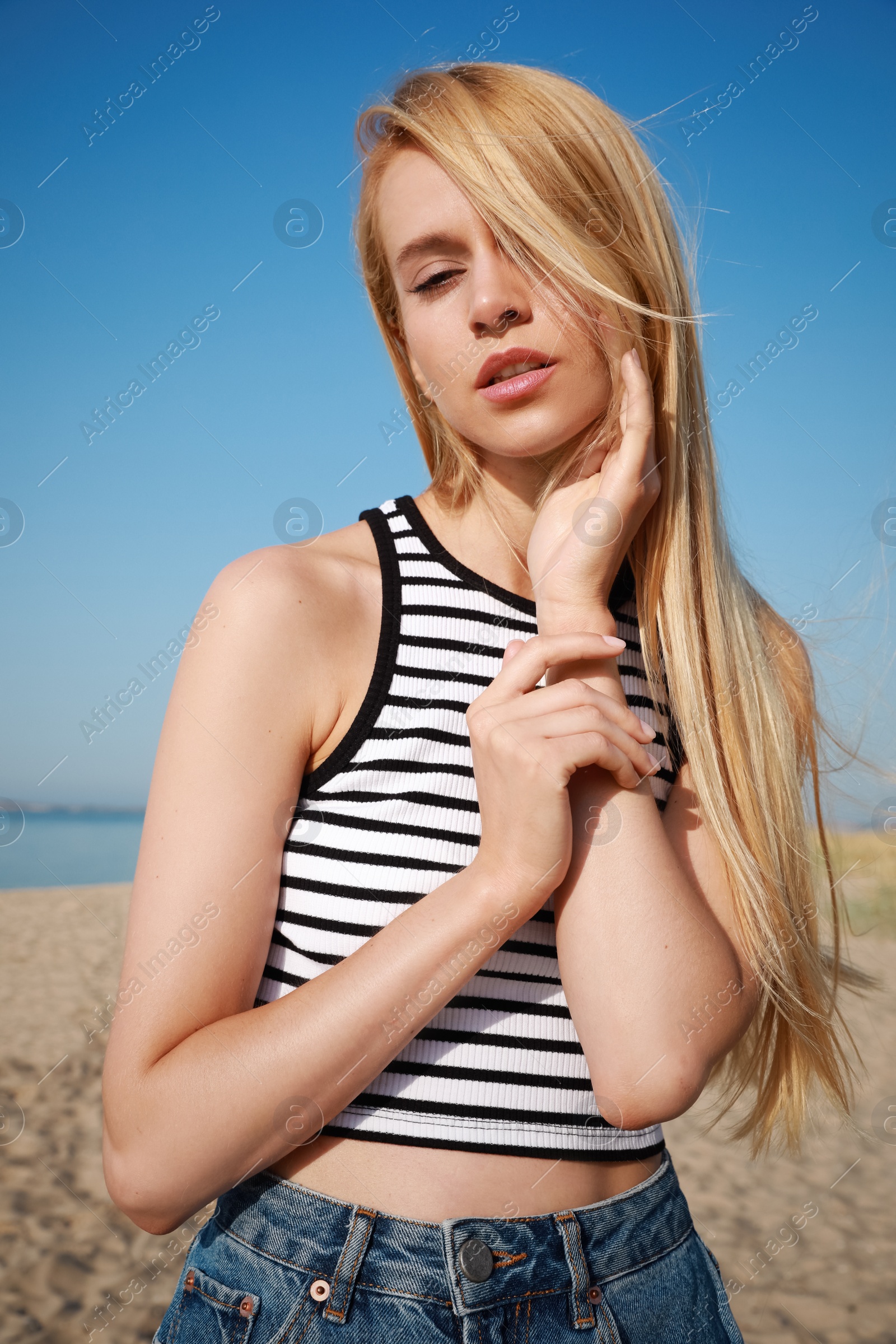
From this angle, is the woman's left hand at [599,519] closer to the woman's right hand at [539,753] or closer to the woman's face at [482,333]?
the woman's face at [482,333]

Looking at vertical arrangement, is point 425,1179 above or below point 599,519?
below

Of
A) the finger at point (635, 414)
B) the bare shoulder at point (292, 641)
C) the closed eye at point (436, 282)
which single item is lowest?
the bare shoulder at point (292, 641)

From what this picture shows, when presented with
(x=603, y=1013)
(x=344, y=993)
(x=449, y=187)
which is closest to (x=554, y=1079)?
(x=603, y=1013)

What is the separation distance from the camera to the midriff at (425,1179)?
1.49m

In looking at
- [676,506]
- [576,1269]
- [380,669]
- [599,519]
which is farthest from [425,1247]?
[676,506]

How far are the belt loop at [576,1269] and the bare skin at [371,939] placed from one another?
0.04 metres

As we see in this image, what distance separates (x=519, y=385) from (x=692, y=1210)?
29.7 feet

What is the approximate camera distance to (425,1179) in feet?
4.93

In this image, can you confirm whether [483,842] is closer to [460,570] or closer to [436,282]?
[460,570]

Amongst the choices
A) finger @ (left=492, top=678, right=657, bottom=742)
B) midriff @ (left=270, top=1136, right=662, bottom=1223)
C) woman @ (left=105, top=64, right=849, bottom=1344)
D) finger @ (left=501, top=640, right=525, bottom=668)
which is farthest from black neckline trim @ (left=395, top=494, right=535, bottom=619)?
midriff @ (left=270, top=1136, right=662, bottom=1223)

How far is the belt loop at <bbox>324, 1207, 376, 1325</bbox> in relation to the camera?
1.42 meters

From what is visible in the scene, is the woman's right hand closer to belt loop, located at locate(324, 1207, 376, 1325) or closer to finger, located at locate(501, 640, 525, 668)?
finger, located at locate(501, 640, 525, 668)

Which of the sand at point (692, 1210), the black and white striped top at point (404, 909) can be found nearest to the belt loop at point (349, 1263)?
the black and white striped top at point (404, 909)

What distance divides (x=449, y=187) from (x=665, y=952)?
1.63 m
